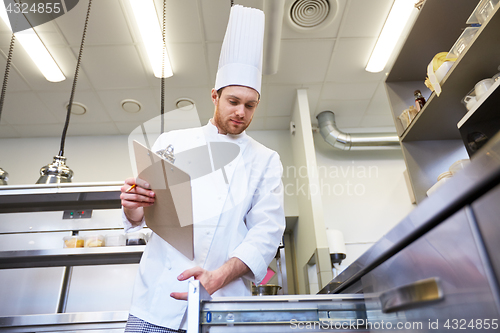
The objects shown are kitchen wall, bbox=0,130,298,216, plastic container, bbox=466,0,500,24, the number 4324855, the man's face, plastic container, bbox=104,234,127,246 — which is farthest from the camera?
kitchen wall, bbox=0,130,298,216

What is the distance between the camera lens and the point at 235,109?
126cm

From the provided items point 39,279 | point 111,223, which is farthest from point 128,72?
point 39,279

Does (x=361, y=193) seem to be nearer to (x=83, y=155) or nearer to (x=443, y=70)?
(x=443, y=70)

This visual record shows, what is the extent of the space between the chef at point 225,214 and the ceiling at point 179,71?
4.56 ft

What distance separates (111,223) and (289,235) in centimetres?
233

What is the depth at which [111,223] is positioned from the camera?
7.78ft

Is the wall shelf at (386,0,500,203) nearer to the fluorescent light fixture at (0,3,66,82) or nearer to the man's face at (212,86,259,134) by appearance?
the man's face at (212,86,259,134)

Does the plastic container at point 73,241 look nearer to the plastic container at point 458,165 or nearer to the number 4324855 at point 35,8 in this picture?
the number 4324855 at point 35,8

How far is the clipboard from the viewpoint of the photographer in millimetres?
849

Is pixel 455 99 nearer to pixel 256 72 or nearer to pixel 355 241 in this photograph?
pixel 256 72

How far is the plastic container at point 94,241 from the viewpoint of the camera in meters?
2.12

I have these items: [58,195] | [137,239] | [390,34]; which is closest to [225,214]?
[137,239]

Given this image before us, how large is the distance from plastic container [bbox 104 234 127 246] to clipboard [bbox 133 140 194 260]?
1.34m

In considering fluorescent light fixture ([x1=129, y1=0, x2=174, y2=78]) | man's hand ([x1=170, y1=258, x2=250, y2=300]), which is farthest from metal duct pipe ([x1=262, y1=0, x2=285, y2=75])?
man's hand ([x1=170, y1=258, x2=250, y2=300])
